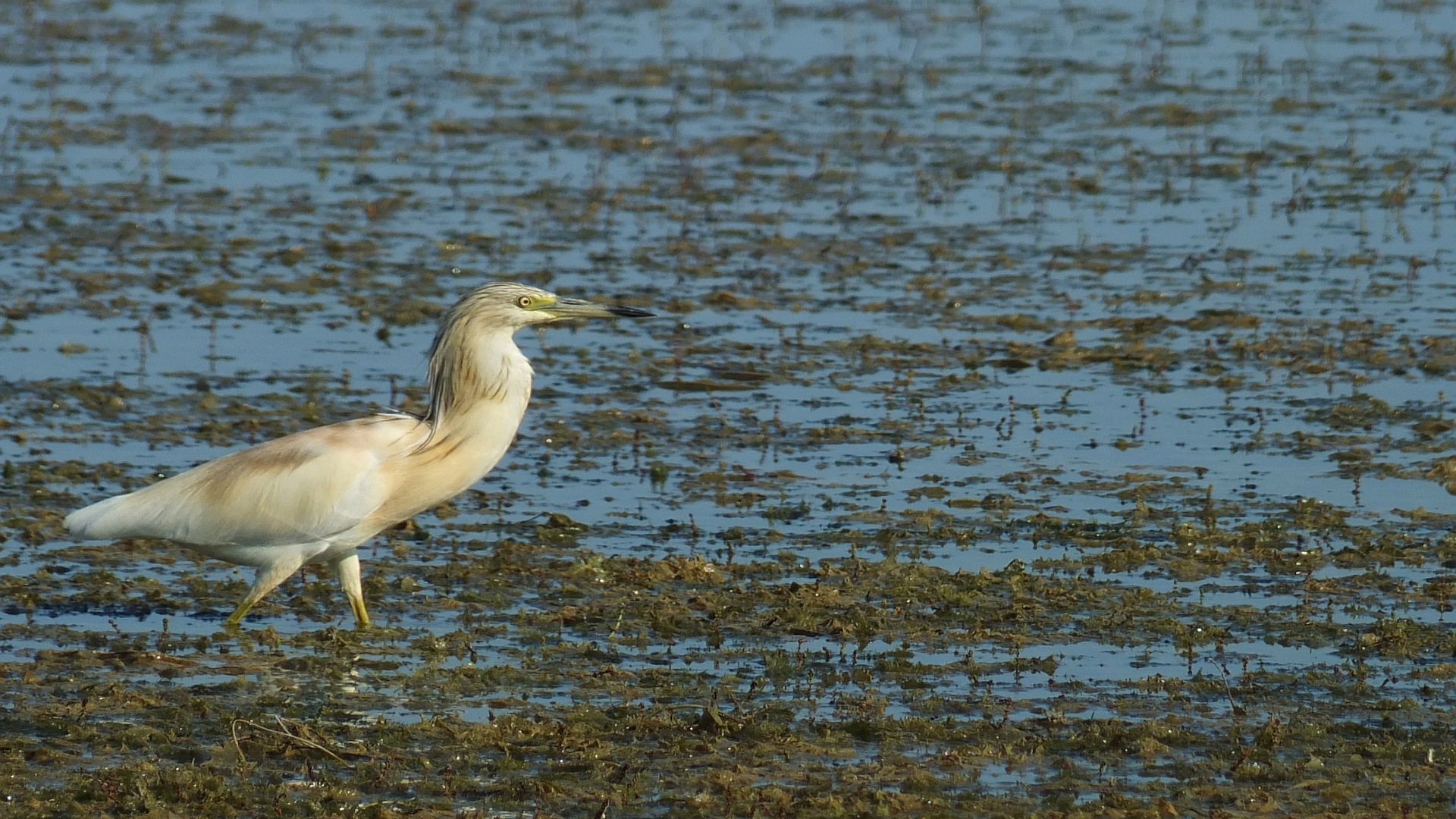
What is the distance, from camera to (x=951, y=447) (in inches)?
424

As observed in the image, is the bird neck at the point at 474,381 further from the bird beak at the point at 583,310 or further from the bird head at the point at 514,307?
the bird beak at the point at 583,310

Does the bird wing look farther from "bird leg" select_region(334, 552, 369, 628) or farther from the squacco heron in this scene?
"bird leg" select_region(334, 552, 369, 628)

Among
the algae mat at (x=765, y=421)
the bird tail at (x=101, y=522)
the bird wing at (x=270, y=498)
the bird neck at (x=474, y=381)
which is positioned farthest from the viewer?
the bird neck at (x=474, y=381)

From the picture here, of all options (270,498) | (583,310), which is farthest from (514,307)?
(270,498)

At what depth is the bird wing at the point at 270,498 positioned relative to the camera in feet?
26.5

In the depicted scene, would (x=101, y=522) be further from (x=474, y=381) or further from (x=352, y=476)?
(x=474, y=381)

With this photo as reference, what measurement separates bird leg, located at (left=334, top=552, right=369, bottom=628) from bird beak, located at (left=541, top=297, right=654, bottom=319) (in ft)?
3.88

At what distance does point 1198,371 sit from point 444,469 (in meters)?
5.34

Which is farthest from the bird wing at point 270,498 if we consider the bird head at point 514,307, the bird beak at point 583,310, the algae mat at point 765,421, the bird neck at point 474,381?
the bird beak at point 583,310

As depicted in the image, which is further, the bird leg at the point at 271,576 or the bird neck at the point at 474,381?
the bird neck at the point at 474,381

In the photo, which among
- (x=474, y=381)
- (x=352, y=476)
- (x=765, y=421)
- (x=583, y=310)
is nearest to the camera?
(x=352, y=476)

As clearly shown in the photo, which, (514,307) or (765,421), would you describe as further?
(765,421)

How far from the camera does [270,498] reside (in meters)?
8.11

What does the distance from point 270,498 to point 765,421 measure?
3547 millimetres
